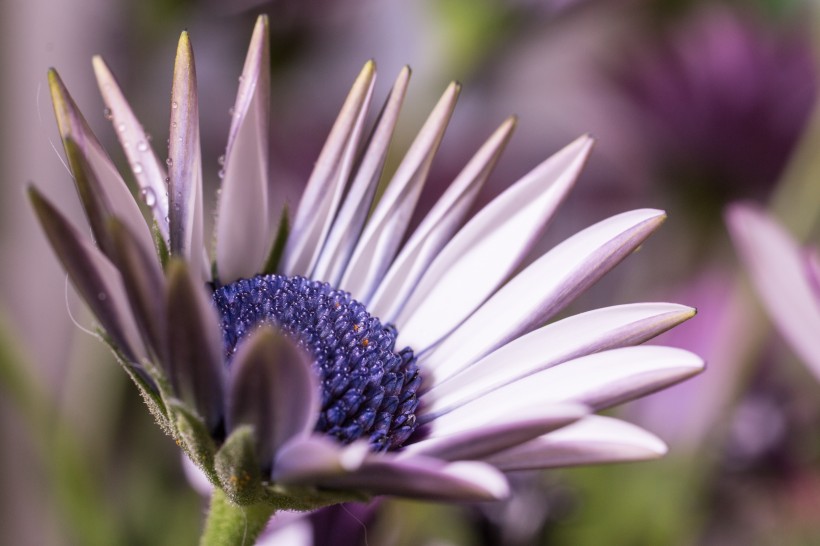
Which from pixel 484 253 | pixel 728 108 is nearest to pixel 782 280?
pixel 484 253

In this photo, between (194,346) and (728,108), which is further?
(728,108)

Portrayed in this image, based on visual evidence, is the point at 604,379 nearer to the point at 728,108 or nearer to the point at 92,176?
the point at 92,176

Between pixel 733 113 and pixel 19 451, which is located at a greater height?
pixel 733 113

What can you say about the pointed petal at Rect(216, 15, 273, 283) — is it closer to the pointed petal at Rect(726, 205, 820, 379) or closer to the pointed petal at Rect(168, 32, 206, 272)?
the pointed petal at Rect(168, 32, 206, 272)

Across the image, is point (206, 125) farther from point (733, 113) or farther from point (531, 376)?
point (531, 376)

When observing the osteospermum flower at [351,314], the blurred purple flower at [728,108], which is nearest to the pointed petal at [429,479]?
the osteospermum flower at [351,314]

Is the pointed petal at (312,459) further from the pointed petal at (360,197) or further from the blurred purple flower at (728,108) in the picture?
the blurred purple flower at (728,108)

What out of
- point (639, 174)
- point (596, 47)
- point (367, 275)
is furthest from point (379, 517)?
point (596, 47)
